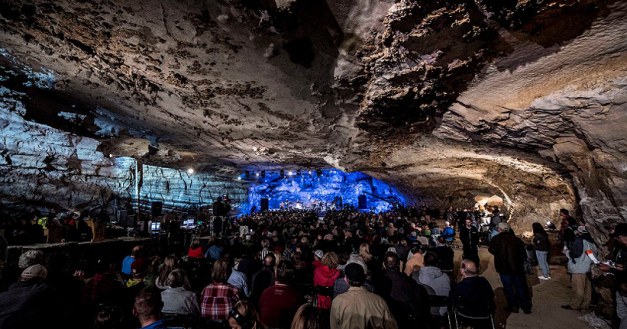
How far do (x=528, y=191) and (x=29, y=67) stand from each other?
16.8 meters

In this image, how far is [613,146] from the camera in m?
4.24

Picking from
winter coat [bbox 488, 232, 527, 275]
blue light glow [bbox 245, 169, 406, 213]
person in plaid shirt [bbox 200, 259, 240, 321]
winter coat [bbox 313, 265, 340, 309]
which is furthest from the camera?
blue light glow [bbox 245, 169, 406, 213]

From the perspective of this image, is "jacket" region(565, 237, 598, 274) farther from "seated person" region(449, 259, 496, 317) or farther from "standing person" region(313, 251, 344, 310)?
"standing person" region(313, 251, 344, 310)

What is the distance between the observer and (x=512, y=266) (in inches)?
216

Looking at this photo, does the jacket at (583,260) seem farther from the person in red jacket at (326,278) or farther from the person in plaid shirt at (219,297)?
the person in plaid shirt at (219,297)

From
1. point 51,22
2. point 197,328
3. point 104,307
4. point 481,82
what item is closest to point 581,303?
point 481,82

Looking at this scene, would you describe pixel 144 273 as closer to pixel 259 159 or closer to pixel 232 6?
pixel 232 6

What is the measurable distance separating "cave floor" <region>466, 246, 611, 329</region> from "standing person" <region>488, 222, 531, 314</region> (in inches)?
9.9

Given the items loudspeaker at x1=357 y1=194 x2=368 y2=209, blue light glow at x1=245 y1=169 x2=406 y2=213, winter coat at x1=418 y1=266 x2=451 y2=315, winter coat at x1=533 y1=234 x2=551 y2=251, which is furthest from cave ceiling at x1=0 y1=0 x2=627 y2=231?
loudspeaker at x1=357 y1=194 x2=368 y2=209

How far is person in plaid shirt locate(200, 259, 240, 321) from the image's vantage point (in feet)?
11.6

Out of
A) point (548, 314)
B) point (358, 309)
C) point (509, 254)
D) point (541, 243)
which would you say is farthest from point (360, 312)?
point (541, 243)

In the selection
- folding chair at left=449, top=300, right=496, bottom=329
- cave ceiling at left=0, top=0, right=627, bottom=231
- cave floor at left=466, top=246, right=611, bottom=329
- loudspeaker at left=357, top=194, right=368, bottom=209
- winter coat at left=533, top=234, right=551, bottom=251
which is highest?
cave ceiling at left=0, top=0, right=627, bottom=231

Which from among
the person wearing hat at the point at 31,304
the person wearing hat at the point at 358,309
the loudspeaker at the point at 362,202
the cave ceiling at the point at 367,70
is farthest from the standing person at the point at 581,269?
the loudspeaker at the point at 362,202

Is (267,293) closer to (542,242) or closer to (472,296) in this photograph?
(472,296)
